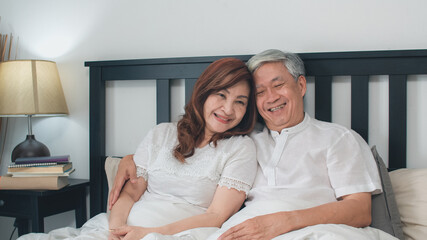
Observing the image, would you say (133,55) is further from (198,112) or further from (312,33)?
(312,33)

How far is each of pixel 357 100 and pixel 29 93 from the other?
1.51 meters

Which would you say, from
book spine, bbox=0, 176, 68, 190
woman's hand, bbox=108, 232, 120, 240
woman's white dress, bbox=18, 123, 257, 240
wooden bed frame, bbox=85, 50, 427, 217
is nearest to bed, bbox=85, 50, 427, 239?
wooden bed frame, bbox=85, 50, 427, 217

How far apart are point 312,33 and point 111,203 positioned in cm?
112

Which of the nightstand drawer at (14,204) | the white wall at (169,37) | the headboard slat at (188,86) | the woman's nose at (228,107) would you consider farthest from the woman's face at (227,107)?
the nightstand drawer at (14,204)

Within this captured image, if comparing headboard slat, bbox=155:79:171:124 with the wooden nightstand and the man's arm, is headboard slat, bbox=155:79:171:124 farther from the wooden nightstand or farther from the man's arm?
the man's arm

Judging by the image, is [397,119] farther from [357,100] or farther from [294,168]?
[294,168]

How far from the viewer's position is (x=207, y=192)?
1.42m

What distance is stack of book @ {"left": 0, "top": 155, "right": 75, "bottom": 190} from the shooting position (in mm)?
1728

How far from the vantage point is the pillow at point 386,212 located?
1294 mm

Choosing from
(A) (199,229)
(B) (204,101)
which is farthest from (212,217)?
(B) (204,101)

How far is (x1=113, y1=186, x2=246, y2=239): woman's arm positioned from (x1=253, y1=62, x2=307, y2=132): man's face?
325 mm

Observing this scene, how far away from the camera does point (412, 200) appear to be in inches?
53.9

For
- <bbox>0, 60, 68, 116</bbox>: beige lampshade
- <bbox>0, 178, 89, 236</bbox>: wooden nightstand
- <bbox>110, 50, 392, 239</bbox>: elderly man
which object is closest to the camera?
<bbox>110, 50, 392, 239</bbox>: elderly man

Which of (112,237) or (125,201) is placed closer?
(112,237)
